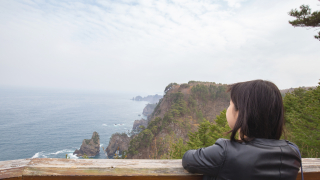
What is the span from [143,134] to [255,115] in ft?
77.8

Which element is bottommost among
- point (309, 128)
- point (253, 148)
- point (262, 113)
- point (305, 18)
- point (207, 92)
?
point (309, 128)

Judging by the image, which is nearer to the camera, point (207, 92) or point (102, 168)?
point (102, 168)

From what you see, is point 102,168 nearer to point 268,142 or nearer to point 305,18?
point 268,142

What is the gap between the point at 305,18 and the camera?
558cm

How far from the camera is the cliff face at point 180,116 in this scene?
72.0ft

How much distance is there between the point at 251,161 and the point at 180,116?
90.3 feet

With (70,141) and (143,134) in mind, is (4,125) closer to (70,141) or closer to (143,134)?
(70,141)

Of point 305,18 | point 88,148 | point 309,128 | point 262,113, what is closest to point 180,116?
point 88,148

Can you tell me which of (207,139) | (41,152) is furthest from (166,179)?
(41,152)

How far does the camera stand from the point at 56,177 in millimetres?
792

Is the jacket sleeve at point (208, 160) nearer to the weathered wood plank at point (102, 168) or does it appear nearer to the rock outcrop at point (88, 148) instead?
the weathered wood plank at point (102, 168)

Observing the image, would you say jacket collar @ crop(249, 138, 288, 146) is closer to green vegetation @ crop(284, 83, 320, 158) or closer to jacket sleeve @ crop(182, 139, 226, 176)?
jacket sleeve @ crop(182, 139, 226, 176)

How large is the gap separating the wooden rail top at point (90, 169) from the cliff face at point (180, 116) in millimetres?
16728

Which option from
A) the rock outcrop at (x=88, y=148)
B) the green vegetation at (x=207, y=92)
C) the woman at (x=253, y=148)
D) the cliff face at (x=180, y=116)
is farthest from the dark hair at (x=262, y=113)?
the green vegetation at (x=207, y=92)
